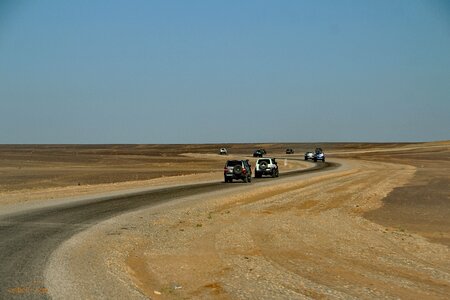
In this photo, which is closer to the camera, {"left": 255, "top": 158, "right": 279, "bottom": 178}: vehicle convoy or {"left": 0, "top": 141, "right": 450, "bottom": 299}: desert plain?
{"left": 0, "top": 141, "right": 450, "bottom": 299}: desert plain

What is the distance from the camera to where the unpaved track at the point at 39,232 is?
10023mm

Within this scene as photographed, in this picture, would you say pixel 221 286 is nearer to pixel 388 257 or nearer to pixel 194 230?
pixel 388 257

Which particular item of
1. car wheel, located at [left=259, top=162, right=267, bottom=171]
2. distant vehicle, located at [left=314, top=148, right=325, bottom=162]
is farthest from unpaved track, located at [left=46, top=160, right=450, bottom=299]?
distant vehicle, located at [left=314, top=148, right=325, bottom=162]

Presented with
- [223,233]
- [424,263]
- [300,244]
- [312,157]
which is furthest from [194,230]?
[312,157]

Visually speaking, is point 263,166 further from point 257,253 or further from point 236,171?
point 257,253

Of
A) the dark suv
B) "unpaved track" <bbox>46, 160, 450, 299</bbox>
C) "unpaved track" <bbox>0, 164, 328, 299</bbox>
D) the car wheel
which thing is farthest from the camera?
the car wheel

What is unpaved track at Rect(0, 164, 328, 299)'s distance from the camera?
10023 mm

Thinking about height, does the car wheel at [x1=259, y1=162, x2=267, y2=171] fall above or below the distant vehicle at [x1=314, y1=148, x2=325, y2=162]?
above

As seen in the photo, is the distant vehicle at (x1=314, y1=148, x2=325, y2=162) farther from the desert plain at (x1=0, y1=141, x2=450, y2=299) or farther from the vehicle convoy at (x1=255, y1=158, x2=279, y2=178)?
the desert plain at (x1=0, y1=141, x2=450, y2=299)

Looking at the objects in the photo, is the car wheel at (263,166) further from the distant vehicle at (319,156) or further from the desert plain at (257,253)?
the distant vehicle at (319,156)

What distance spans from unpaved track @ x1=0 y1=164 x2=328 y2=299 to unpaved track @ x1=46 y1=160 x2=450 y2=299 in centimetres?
37

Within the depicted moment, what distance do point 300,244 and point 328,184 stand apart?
2486 cm

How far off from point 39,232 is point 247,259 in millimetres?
6812

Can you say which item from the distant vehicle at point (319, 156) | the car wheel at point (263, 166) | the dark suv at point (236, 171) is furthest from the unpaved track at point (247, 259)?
the distant vehicle at point (319, 156)
